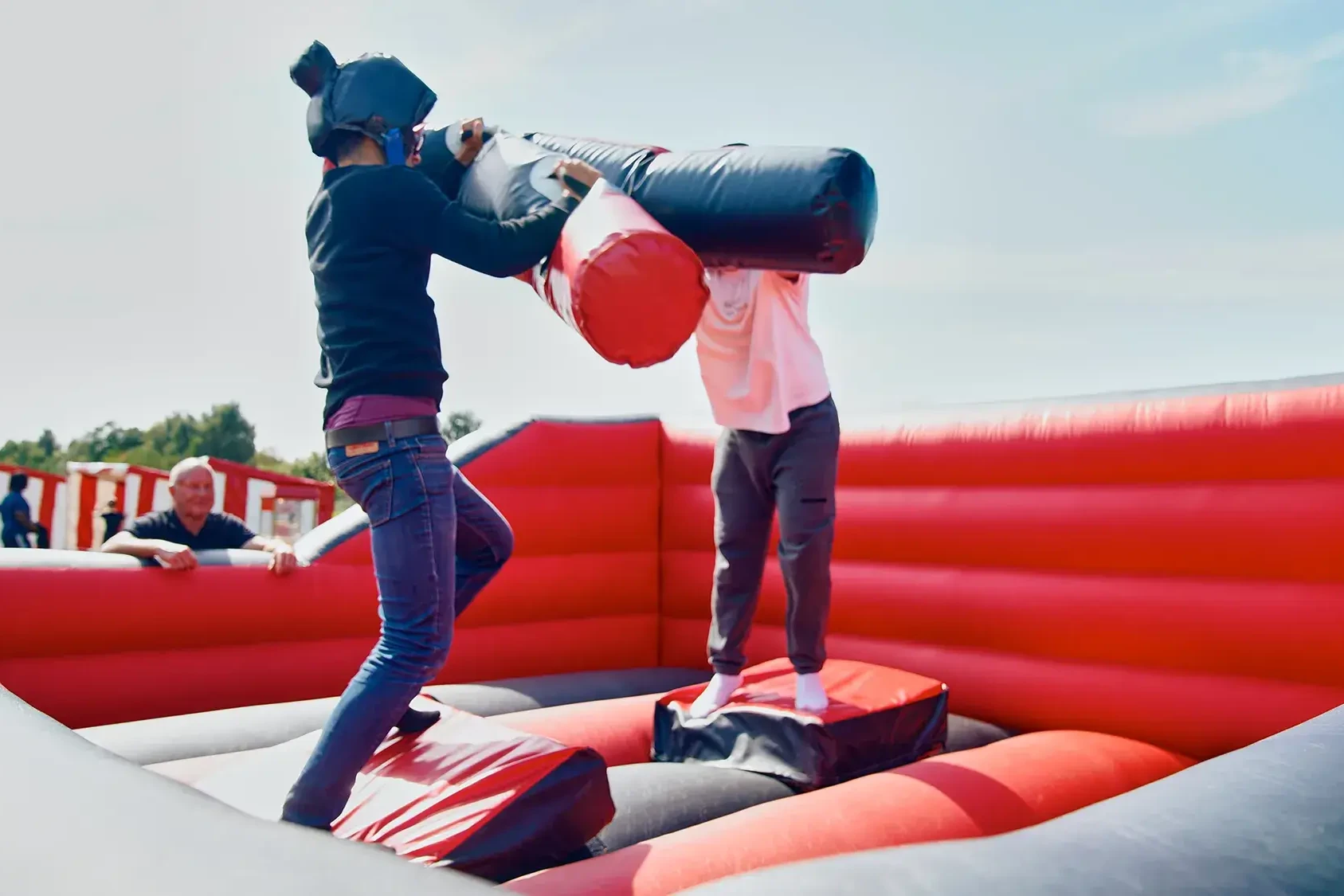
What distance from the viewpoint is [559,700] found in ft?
8.93

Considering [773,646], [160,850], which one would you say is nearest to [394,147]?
[160,850]

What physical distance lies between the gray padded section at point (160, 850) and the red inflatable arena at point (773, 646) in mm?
232

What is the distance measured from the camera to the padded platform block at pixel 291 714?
206 cm

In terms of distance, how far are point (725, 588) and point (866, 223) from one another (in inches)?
42.5

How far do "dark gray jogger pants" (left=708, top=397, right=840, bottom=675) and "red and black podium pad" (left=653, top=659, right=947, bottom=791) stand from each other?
12 cm

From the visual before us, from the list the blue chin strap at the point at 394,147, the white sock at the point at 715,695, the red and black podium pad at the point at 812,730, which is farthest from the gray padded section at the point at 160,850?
the white sock at the point at 715,695

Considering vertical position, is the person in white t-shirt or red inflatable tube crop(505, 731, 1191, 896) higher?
the person in white t-shirt

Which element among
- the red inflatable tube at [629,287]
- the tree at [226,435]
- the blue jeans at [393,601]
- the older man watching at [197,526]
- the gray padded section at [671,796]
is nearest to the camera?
the red inflatable tube at [629,287]

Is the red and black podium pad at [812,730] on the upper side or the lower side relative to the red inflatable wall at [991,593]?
lower

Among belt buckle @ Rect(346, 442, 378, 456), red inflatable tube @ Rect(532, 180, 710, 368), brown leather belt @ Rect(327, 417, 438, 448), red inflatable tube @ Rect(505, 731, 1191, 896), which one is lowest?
red inflatable tube @ Rect(505, 731, 1191, 896)

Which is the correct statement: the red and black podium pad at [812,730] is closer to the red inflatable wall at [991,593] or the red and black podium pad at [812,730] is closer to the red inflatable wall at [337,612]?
the red inflatable wall at [991,593]

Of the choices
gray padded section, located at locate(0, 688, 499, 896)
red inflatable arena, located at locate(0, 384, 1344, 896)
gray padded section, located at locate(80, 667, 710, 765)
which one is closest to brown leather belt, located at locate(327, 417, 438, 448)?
red inflatable arena, located at locate(0, 384, 1344, 896)

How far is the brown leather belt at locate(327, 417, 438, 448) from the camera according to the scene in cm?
152

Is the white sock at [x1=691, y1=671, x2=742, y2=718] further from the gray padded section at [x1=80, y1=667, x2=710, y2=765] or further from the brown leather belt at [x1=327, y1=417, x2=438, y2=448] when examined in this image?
the brown leather belt at [x1=327, y1=417, x2=438, y2=448]
